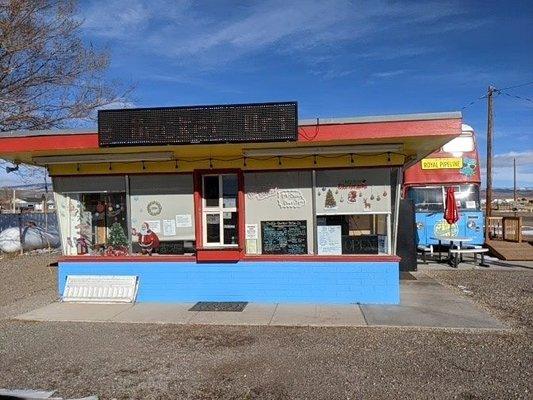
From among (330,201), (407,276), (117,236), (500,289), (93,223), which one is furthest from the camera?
(407,276)

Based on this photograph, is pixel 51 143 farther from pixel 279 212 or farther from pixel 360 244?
pixel 360 244

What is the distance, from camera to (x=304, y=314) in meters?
7.78

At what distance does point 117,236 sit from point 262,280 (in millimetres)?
3055

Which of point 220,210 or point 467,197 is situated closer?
point 220,210

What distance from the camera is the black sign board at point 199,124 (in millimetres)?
7664

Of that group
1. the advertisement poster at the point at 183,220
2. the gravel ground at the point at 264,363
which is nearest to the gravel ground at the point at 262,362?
the gravel ground at the point at 264,363

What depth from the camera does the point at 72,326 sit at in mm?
7387

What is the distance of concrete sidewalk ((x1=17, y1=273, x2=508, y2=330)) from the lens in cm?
725

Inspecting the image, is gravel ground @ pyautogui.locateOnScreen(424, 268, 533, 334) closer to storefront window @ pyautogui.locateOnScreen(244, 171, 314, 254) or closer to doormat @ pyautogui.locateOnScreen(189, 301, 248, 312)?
storefront window @ pyautogui.locateOnScreen(244, 171, 314, 254)

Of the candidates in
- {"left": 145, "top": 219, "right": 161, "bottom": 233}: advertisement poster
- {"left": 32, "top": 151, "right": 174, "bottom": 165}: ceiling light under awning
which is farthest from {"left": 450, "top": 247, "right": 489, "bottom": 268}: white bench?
{"left": 32, "top": 151, "right": 174, "bottom": 165}: ceiling light under awning

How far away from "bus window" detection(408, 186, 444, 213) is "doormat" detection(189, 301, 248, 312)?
8.83 m

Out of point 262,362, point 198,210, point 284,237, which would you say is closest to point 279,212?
point 284,237

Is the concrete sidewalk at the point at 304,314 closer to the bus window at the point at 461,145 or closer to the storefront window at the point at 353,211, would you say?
the storefront window at the point at 353,211

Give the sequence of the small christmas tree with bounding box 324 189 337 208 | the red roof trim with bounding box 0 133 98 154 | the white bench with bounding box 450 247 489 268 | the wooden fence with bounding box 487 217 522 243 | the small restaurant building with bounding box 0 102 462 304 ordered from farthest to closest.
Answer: the wooden fence with bounding box 487 217 522 243 → the white bench with bounding box 450 247 489 268 → the small christmas tree with bounding box 324 189 337 208 → the red roof trim with bounding box 0 133 98 154 → the small restaurant building with bounding box 0 102 462 304
